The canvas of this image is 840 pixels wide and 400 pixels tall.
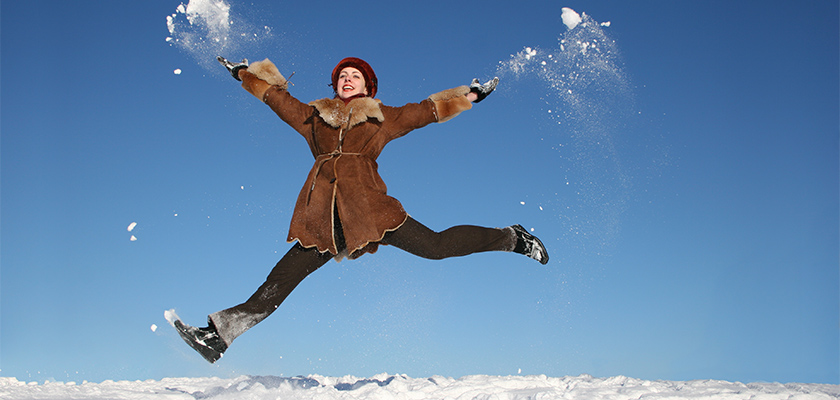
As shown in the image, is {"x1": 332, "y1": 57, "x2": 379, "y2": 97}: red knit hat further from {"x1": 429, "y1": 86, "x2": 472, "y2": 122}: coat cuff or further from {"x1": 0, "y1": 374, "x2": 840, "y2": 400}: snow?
{"x1": 0, "y1": 374, "x2": 840, "y2": 400}: snow

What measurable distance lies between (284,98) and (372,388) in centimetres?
321

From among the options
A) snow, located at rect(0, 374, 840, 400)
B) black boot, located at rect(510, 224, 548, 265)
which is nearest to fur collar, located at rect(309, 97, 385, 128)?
black boot, located at rect(510, 224, 548, 265)

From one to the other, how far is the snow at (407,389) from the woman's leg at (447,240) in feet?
6.90

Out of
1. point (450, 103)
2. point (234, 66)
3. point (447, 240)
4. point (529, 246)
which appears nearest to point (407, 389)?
point (529, 246)

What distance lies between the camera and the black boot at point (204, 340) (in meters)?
2.89

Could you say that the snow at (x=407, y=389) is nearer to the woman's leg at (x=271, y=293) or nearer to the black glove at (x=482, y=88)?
the woman's leg at (x=271, y=293)

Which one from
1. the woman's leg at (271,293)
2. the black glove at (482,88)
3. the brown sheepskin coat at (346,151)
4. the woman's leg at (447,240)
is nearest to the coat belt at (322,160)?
the brown sheepskin coat at (346,151)

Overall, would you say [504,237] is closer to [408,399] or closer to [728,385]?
[408,399]

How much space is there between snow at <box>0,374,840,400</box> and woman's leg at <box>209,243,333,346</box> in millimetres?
1606

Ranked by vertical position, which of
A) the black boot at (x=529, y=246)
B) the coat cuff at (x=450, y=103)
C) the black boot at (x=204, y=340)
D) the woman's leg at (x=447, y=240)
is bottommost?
the black boot at (x=204, y=340)

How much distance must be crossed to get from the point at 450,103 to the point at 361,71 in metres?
0.63

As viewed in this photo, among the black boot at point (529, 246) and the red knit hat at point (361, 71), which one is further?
the red knit hat at point (361, 71)

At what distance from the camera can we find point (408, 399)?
4.94 metres

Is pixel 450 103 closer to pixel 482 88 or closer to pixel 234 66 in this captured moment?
pixel 482 88
